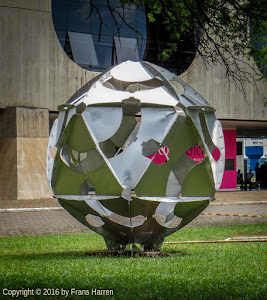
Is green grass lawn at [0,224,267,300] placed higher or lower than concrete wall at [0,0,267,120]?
lower

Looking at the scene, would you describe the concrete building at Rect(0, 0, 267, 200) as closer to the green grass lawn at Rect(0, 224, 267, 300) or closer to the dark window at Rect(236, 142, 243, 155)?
the green grass lawn at Rect(0, 224, 267, 300)

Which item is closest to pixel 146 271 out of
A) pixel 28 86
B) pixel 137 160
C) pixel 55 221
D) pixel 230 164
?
pixel 137 160

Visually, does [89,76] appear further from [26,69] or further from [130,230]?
[130,230]

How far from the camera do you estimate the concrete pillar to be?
26281 mm

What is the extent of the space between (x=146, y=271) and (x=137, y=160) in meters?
1.70

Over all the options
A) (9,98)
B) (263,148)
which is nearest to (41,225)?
(9,98)

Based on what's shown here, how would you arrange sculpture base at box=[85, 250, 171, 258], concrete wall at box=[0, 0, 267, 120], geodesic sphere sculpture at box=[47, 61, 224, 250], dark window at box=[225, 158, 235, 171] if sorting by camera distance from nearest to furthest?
geodesic sphere sculpture at box=[47, 61, 224, 250], sculpture base at box=[85, 250, 171, 258], concrete wall at box=[0, 0, 267, 120], dark window at box=[225, 158, 235, 171]

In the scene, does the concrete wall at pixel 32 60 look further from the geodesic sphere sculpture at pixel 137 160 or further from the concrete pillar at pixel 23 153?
the geodesic sphere sculpture at pixel 137 160

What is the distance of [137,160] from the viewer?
27.4ft

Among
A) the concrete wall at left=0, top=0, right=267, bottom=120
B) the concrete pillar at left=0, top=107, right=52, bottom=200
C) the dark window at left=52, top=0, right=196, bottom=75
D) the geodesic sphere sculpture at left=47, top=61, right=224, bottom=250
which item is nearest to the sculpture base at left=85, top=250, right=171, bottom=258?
the geodesic sphere sculpture at left=47, top=61, right=224, bottom=250

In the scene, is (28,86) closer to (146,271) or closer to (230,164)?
(230,164)

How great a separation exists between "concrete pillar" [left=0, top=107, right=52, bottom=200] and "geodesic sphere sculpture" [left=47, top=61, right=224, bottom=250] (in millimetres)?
17372

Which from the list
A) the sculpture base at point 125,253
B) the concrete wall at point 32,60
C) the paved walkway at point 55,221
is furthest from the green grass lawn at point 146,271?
the concrete wall at point 32,60

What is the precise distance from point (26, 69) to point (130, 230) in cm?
1947
